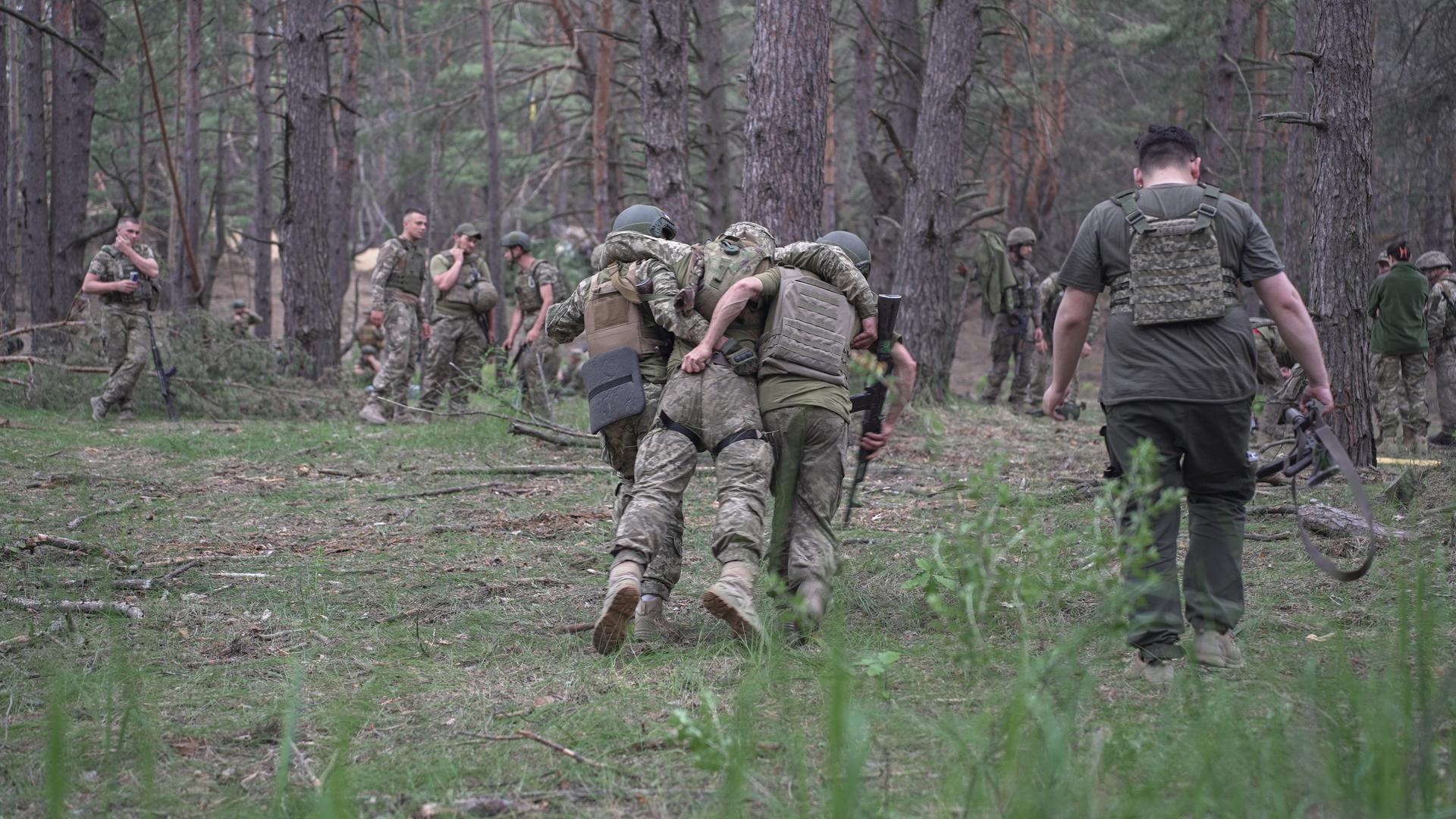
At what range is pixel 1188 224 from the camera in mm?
4137

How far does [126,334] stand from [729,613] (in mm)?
10489

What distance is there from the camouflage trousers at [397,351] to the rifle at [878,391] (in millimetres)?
8697

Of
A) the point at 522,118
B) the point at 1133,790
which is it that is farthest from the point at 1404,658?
the point at 522,118

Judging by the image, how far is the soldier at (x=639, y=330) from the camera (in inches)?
193

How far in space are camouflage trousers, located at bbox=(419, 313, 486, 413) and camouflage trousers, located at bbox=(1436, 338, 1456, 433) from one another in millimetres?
10293

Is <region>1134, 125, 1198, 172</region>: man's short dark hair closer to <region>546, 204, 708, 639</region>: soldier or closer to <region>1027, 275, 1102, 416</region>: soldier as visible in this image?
<region>546, 204, 708, 639</region>: soldier

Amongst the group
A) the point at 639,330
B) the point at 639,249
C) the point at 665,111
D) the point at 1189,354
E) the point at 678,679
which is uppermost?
the point at 665,111

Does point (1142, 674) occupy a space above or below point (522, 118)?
below

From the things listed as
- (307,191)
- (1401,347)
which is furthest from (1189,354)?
(307,191)

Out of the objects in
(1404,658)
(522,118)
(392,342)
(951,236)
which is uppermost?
(522,118)

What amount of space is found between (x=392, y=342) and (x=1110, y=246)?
34.1ft

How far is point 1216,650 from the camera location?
4.08 metres

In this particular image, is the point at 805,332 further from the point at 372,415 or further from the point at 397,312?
the point at 397,312

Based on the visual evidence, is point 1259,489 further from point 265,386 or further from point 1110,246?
point 265,386
